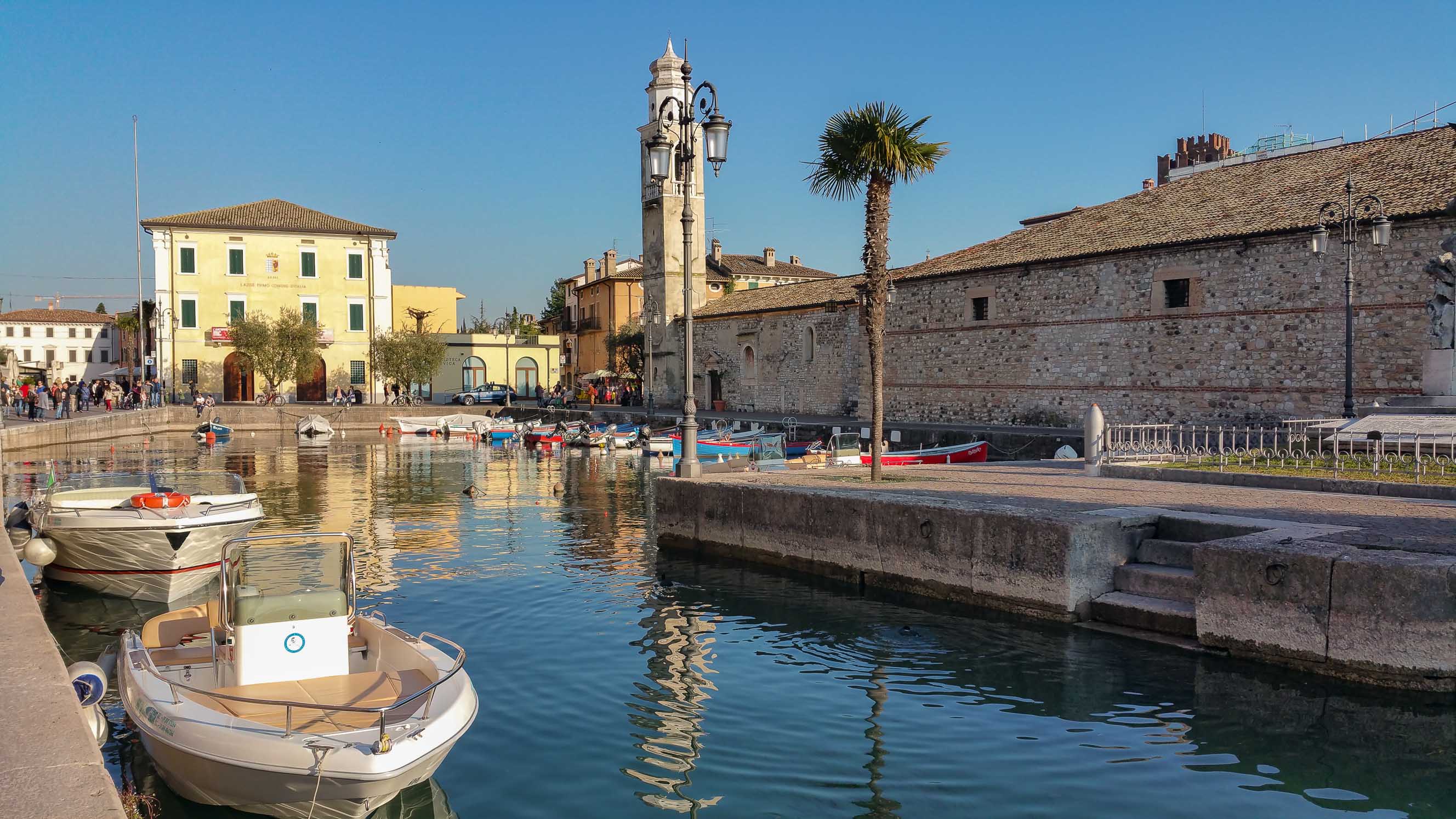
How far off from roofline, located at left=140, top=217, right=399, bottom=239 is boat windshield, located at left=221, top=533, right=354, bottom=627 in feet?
193

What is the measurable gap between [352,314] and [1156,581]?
195ft

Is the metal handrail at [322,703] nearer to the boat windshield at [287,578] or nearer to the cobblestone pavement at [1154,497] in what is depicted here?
the boat windshield at [287,578]

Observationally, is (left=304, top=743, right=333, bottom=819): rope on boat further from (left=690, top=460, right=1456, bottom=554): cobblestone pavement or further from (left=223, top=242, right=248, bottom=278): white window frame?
(left=223, top=242, right=248, bottom=278): white window frame

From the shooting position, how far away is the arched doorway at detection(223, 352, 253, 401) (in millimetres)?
61031

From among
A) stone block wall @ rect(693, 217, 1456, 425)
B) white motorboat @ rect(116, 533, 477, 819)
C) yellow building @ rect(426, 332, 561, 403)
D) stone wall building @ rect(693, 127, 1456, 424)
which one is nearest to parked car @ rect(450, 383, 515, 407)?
yellow building @ rect(426, 332, 561, 403)

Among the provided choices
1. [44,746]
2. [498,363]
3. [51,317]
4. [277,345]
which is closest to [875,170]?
[44,746]

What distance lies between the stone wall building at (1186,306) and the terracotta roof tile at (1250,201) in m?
0.07

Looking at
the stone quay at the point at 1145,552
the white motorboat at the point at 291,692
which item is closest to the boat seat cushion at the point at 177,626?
the white motorboat at the point at 291,692

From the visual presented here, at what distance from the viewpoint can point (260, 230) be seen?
200ft

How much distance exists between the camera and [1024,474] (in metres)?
18.2

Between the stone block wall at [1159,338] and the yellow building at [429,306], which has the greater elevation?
the yellow building at [429,306]

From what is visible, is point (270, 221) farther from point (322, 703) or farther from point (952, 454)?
point (322, 703)

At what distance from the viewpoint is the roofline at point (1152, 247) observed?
78.0 feet

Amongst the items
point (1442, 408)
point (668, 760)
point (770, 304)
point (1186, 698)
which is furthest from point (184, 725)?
point (770, 304)
